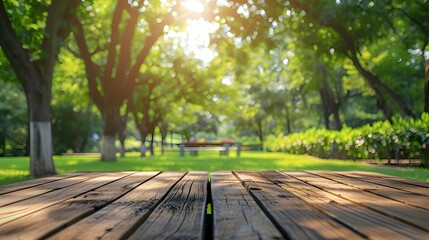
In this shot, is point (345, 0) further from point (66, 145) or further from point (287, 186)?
point (66, 145)

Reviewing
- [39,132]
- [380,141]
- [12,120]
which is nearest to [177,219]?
[39,132]

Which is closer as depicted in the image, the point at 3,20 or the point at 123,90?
the point at 3,20

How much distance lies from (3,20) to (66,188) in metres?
7.03

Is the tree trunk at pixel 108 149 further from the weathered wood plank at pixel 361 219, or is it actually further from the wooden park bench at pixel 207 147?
the weathered wood plank at pixel 361 219

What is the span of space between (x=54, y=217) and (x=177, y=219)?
608 millimetres

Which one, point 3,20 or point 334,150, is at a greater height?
point 3,20

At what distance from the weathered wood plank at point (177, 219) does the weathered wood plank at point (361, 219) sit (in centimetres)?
64

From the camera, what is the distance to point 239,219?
1876mm

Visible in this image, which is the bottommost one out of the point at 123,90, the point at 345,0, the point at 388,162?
the point at 388,162

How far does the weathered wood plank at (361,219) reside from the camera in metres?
1.61

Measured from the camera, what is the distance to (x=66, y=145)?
132ft

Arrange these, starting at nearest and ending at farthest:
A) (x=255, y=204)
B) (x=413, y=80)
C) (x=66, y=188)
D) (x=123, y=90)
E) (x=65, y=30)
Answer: (x=255, y=204) < (x=66, y=188) < (x=65, y=30) < (x=123, y=90) < (x=413, y=80)

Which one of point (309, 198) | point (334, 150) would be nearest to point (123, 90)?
point (334, 150)

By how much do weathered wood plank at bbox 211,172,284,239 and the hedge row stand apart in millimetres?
10204
